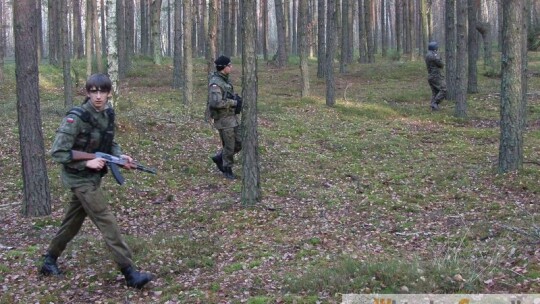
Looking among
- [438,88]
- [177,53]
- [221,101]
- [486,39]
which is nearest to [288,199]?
[221,101]

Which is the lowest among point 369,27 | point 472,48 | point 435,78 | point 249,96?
point 249,96

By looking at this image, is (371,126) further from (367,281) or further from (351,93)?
(367,281)

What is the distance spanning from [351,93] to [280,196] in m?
14.5

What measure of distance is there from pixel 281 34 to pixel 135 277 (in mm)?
27351

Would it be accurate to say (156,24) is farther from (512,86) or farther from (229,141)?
(512,86)

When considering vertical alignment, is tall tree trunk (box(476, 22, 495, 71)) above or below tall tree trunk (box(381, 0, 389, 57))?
below

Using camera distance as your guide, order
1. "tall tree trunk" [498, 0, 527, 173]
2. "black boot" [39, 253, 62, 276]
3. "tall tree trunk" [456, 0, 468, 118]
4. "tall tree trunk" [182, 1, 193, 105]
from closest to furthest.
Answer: "black boot" [39, 253, 62, 276], "tall tree trunk" [498, 0, 527, 173], "tall tree trunk" [456, 0, 468, 118], "tall tree trunk" [182, 1, 193, 105]

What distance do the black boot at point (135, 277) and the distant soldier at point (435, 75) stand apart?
1499 centimetres

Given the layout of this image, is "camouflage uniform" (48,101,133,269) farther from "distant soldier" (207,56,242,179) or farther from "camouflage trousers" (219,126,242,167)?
"camouflage trousers" (219,126,242,167)

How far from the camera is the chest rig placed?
19.6 ft

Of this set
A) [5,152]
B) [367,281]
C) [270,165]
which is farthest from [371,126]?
[367,281]

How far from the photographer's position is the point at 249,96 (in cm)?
877

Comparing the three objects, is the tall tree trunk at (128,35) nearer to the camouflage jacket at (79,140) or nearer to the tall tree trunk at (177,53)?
the tall tree trunk at (177,53)

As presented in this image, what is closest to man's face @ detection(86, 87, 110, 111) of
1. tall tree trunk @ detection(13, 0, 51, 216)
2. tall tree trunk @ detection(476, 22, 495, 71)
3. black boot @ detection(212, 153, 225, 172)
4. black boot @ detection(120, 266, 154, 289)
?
black boot @ detection(120, 266, 154, 289)
